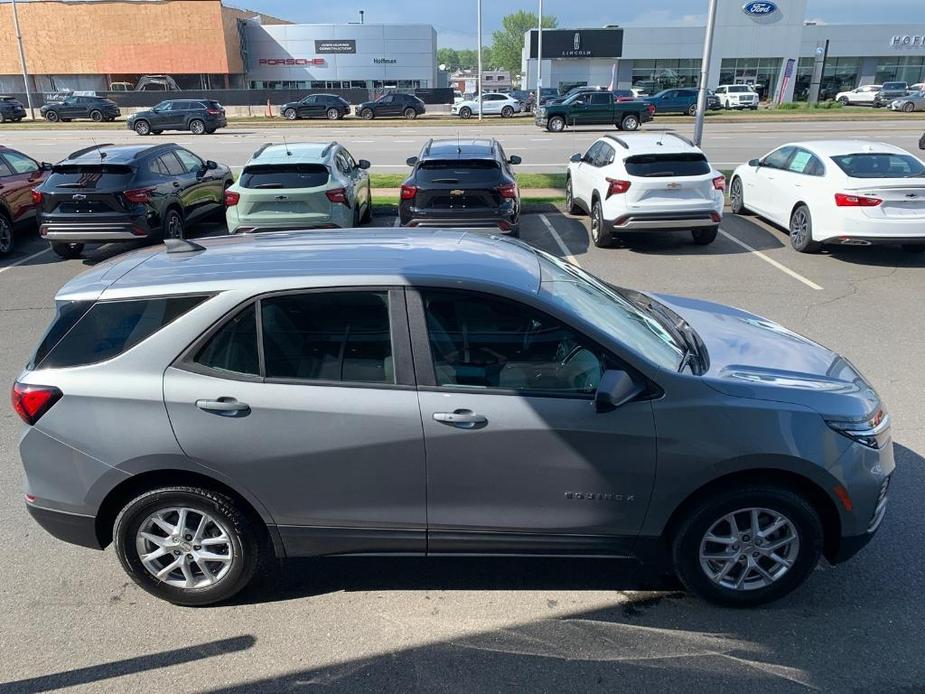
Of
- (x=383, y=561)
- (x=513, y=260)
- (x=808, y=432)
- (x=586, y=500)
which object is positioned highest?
(x=513, y=260)

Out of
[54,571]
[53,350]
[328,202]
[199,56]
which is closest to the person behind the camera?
[53,350]

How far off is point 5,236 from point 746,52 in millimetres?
60418

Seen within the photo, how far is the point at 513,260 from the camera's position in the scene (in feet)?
12.2

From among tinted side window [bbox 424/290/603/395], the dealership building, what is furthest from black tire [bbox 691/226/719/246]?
the dealership building

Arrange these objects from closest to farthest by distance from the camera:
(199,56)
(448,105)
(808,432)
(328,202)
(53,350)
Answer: (808,432) → (53,350) → (328,202) → (448,105) → (199,56)

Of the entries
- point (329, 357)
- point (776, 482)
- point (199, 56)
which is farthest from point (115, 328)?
point (199, 56)

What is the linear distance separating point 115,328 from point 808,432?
3181mm

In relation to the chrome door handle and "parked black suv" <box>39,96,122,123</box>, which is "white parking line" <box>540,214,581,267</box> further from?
"parked black suv" <box>39,96,122,123</box>

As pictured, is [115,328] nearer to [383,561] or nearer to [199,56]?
[383,561]

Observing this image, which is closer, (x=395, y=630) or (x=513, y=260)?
(x=395, y=630)

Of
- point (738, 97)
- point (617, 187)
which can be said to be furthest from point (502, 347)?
point (738, 97)

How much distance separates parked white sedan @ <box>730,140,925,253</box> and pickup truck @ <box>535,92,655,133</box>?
68.3 ft

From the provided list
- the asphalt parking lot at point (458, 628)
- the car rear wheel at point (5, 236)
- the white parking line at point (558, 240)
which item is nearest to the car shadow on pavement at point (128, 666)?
the asphalt parking lot at point (458, 628)

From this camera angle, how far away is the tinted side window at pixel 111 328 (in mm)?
3246
